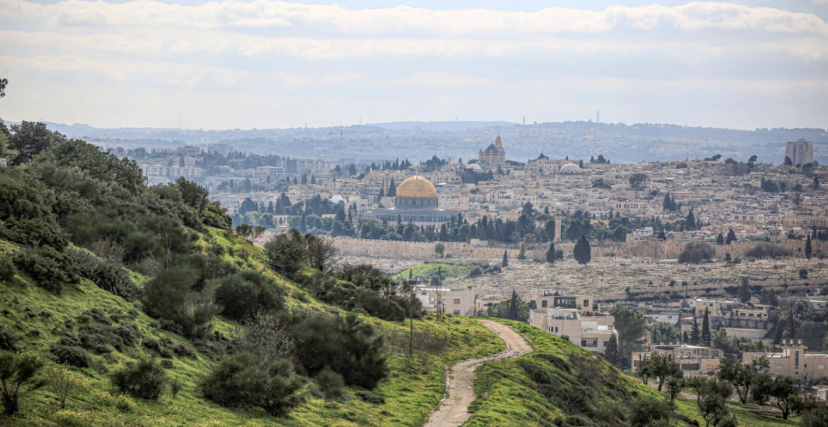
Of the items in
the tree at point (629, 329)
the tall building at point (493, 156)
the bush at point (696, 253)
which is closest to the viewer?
the tree at point (629, 329)

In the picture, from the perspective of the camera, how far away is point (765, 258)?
7362 cm

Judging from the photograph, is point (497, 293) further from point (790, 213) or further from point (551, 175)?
point (551, 175)

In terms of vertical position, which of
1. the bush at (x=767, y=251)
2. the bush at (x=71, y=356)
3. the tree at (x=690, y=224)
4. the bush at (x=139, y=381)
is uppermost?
the bush at (x=71, y=356)

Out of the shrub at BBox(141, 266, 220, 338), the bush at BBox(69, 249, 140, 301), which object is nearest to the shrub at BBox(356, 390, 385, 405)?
the shrub at BBox(141, 266, 220, 338)

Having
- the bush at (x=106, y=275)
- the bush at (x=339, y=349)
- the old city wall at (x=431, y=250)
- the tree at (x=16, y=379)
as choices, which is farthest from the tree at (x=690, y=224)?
the tree at (x=16, y=379)

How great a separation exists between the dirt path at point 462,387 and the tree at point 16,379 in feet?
19.5

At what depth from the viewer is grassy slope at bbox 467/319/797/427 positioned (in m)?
13.6

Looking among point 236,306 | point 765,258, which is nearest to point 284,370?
point 236,306

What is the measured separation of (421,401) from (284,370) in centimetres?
313

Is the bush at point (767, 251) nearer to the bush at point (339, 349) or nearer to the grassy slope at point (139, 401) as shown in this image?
the grassy slope at point (139, 401)

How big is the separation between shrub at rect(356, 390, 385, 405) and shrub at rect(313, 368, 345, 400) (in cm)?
47

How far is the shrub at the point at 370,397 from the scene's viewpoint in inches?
541

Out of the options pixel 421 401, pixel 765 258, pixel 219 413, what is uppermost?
pixel 219 413

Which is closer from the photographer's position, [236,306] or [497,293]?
[236,306]
